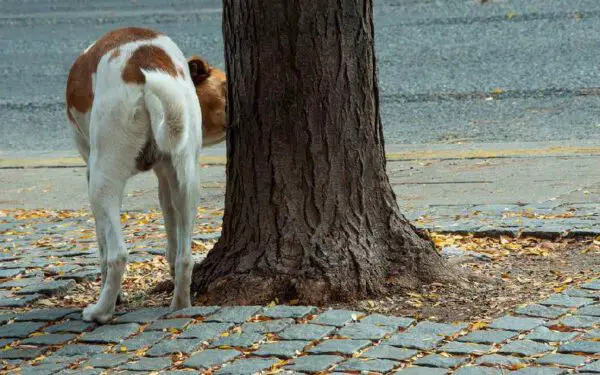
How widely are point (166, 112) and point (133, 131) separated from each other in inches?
8.1

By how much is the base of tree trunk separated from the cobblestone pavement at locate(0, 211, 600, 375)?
214mm

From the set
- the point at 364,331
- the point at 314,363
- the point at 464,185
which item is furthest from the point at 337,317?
the point at 464,185

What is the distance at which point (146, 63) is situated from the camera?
5.16 m

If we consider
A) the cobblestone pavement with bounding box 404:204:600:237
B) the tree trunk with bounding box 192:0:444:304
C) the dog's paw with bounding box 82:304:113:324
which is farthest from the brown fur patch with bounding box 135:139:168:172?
the cobblestone pavement with bounding box 404:204:600:237

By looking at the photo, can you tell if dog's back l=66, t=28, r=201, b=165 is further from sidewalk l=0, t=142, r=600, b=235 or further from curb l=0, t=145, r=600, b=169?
curb l=0, t=145, r=600, b=169

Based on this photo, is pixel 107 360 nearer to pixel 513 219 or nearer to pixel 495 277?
pixel 495 277

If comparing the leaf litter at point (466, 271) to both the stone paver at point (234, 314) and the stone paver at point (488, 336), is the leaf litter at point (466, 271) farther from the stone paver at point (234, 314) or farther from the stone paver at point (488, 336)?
the stone paver at point (234, 314)

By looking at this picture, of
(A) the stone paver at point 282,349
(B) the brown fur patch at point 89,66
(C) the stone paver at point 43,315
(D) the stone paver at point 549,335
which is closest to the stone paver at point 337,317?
(A) the stone paver at point 282,349

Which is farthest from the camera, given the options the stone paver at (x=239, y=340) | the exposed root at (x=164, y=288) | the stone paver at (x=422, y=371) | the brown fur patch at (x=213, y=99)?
the brown fur patch at (x=213, y=99)

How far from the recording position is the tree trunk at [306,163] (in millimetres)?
5414

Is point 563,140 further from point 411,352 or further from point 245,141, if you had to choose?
point 411,352

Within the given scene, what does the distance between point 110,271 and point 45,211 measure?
10.5 feet

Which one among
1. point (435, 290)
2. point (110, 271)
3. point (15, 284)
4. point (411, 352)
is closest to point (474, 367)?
→ point (411, 352)

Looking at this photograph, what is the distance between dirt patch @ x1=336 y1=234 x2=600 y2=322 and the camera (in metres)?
5.28
